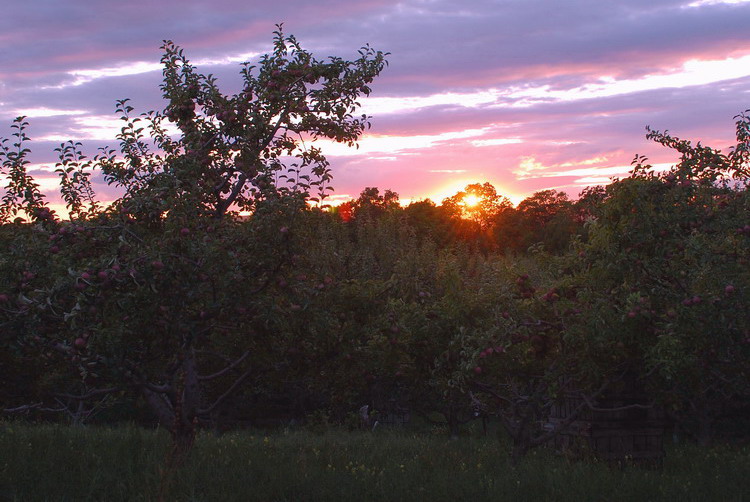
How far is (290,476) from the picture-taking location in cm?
859

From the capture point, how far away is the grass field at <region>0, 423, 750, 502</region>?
7953 millimetres

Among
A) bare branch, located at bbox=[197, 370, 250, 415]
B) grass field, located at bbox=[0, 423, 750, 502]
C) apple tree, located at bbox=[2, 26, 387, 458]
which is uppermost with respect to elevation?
apple tree, located at bbox=[2, 26, 387, 458]

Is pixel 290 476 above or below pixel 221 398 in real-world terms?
below

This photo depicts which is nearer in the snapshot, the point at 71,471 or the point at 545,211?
the point at 71,471

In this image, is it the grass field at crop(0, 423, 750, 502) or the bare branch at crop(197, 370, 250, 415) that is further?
the bare branch at crop(197, 370, 250, 415)

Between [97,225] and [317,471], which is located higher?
[97,225]

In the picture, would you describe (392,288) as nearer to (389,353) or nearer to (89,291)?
(389,353)

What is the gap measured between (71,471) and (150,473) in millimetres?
1095

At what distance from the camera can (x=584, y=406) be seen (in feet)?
36.8

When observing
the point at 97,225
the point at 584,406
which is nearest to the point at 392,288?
the point at 584,406

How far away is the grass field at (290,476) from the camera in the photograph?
7953 mm

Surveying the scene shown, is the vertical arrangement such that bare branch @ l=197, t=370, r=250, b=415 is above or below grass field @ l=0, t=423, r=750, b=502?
above

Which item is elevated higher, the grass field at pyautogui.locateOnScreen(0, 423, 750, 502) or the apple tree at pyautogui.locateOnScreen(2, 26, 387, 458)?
the apple tree at pyautogui.locateOnScreen(2, 26, 387, 458)

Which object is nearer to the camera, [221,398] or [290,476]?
[290,476]
